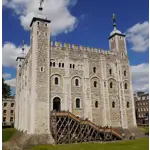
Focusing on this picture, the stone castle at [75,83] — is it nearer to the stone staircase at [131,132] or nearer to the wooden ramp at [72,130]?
the stone staircase at [131,132]

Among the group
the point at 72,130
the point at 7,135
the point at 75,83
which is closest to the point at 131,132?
the point at 72,130

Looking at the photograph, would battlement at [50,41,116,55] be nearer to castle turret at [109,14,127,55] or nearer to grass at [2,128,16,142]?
castle turret at [109,14,127,55]

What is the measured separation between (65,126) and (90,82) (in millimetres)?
8819

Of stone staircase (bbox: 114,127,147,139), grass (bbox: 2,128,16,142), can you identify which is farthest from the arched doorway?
stone staircase (bbox: 114,127,147,139)

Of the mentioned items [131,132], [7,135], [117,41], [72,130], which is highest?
[117,41]

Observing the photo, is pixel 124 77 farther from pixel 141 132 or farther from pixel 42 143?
pixel 42 143

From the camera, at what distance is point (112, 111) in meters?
30.6

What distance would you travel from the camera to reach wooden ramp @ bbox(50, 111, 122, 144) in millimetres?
23908

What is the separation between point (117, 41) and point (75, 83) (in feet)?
39.8

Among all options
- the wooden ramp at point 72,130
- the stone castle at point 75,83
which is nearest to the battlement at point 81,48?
the stone castle at point 75,83

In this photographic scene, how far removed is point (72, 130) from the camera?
82.9 ft

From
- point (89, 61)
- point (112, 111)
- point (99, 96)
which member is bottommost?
point (112, 111)

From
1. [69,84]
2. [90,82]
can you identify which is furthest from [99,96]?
[69,84]

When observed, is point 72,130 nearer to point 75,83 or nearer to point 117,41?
point 75,83
